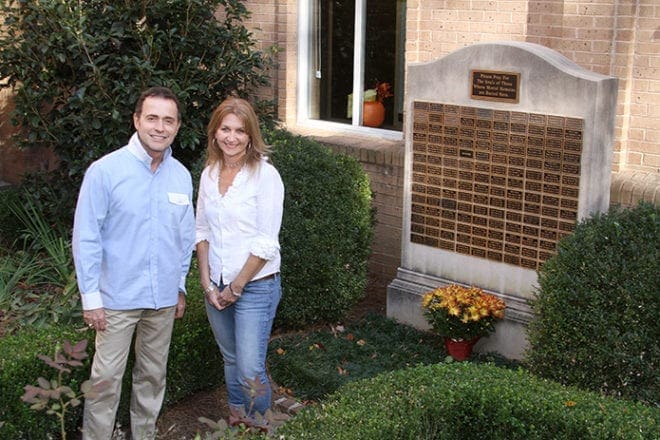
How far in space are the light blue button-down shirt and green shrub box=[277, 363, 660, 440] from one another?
3.64 feet

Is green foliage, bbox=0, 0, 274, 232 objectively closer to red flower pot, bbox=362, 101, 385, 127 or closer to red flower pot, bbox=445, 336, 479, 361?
red flower pot, bbox=362, 101, 385, 127

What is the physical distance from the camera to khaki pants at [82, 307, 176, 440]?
16.5 feet

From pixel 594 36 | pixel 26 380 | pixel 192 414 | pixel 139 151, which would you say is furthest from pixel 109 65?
pixel 594 36

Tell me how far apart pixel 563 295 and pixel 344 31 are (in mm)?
4809

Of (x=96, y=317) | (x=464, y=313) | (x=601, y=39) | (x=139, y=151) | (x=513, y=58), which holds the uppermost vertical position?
(x=601, y=39)

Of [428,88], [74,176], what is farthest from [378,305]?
[74,176]

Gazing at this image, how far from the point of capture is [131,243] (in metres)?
4.96

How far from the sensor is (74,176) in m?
9.31

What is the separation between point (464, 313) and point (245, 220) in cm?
221

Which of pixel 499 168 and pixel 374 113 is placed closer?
pixel 499 168

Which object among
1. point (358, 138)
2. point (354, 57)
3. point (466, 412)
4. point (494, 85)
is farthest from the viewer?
point (354, 57)

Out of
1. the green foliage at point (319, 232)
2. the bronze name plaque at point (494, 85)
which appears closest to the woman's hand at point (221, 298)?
the green foliage at point (319, 232)

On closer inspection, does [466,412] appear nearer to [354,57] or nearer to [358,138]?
[358,138]

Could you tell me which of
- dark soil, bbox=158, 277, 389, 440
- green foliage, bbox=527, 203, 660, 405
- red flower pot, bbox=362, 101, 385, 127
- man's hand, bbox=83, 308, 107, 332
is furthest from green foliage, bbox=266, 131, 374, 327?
man's hand, bbox=83, 308, 107, 332
